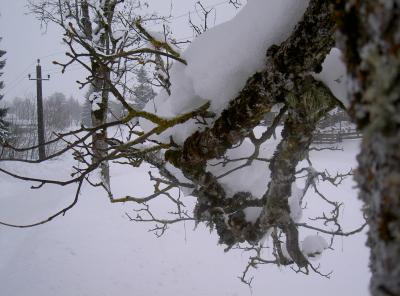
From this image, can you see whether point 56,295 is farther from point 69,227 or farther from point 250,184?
point 250,184

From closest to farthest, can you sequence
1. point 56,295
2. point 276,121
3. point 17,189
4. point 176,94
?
1. point 176,94
2. point 276,121
3. point 56,295
4. point 17,189

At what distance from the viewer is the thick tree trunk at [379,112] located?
0.37m

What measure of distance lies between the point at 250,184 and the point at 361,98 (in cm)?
187

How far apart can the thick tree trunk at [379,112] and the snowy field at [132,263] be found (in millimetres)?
5226

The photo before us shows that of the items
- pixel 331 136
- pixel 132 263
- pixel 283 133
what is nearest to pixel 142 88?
pixel 132 263

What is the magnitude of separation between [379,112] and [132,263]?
6788mm

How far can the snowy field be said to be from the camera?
5.65 meters

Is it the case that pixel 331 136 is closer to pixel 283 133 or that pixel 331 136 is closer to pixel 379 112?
pixel 283 133

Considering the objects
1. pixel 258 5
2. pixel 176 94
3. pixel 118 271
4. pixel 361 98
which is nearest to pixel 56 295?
pixel 118 271

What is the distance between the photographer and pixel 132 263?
21.3 feet

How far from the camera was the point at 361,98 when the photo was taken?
43 centimetres

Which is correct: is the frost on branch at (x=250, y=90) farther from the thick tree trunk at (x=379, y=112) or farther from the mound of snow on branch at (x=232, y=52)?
the thick tree trunk at (x=379, y=112)

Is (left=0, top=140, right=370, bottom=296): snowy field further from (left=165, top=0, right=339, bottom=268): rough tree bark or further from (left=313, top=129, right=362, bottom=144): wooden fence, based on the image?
(left=165, top=0, right=339, bottom=268): rough tree bark

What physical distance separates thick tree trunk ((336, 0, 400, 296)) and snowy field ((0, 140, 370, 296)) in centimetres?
523
